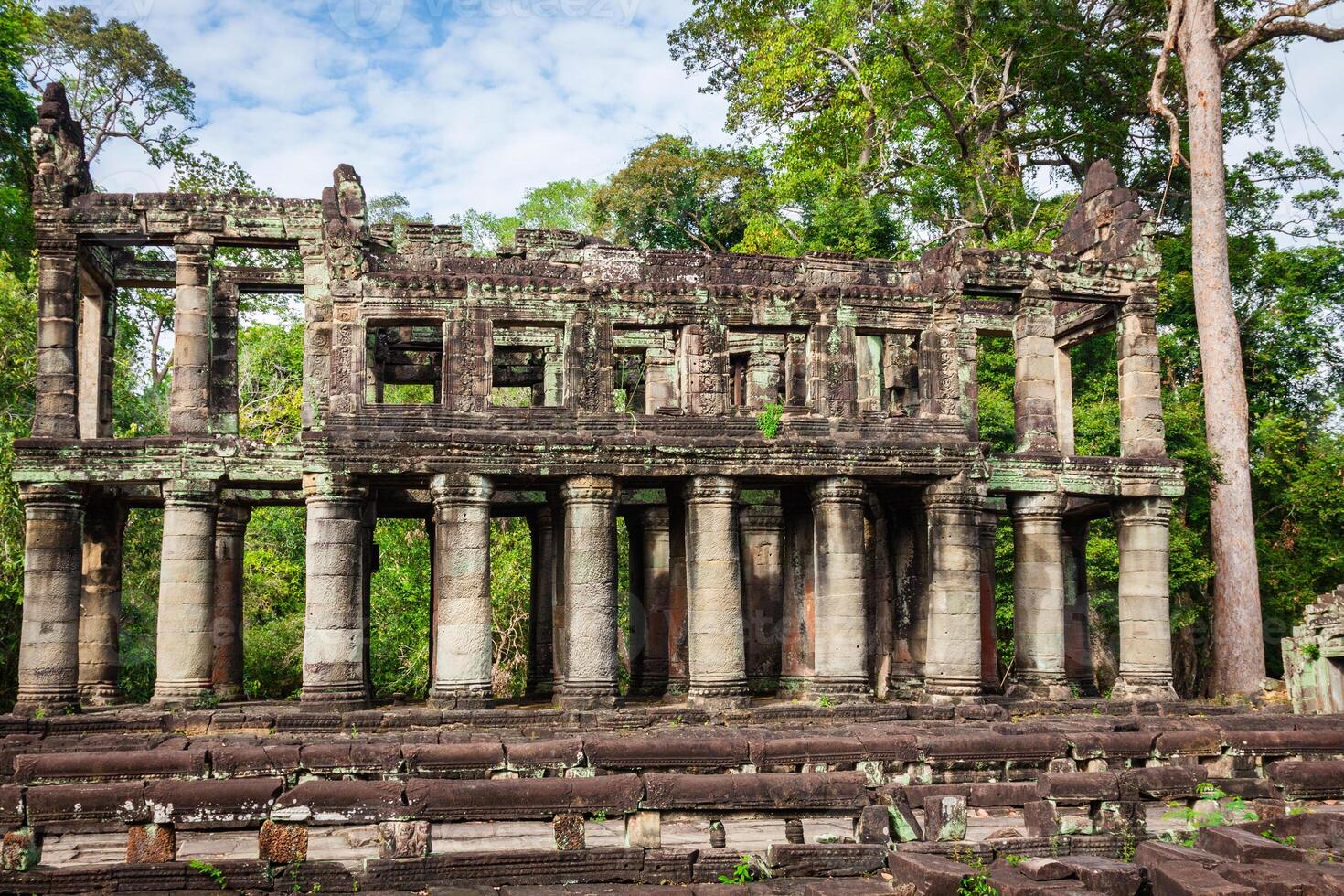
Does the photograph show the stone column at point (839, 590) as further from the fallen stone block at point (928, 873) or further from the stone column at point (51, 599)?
the stone column at point (51, 599)

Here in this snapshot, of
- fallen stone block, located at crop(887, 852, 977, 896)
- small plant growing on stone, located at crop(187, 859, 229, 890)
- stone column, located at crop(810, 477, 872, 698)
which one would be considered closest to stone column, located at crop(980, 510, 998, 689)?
stone column, located at crop(810, 477, 872, 698)

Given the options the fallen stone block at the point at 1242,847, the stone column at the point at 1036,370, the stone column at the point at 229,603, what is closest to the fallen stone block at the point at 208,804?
the fallen stone block at the point at 1242,847

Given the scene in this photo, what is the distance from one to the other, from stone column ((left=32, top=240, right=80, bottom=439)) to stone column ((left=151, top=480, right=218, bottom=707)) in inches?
73.0

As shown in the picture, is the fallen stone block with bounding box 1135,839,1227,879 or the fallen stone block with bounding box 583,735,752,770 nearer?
the fallen stone block with bounding box 1135,839,1227,879

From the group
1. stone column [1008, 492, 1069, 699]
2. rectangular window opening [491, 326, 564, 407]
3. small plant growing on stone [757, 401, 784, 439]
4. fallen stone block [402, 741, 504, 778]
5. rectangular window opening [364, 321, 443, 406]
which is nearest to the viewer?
fallen stone block [402, 741, 504, 778]

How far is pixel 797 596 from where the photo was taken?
20.6 meters

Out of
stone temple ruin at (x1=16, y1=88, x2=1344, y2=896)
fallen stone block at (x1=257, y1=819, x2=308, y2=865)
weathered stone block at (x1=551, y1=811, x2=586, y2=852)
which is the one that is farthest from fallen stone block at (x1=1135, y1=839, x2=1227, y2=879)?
fallen stone block at (x1=257, y1=819, x2=308, y2=865)

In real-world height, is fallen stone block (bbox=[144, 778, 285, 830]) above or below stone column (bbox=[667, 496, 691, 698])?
below

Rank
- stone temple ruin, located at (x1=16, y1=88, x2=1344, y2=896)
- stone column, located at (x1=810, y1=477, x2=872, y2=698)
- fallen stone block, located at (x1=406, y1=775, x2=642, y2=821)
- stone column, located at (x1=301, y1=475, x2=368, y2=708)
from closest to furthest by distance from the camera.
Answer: fallen stone block, located at (x1=406, y1=775, x2=642, y2=821), stone temple ruin, located at (x1=16, y1=88, x2=1344, y2=896), stone column, located at (x1=301, y1=475, x2=368, y2=708), stone column, located at (x1=810, y1=477, x2=872, y2=698)

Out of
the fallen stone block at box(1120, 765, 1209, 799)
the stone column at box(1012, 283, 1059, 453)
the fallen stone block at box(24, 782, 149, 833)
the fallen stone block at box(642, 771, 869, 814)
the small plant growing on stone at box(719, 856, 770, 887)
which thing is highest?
the stone column at box(1012, 283, 1059, 453)

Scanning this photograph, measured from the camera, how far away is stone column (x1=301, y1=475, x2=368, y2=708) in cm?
1645

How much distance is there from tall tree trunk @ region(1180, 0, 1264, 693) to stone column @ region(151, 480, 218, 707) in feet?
58.3

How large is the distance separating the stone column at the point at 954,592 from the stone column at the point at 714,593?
2.91 meters

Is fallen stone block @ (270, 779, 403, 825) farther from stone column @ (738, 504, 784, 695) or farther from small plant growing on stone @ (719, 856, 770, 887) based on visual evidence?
stone column @ (738, 504, 784, 695)
